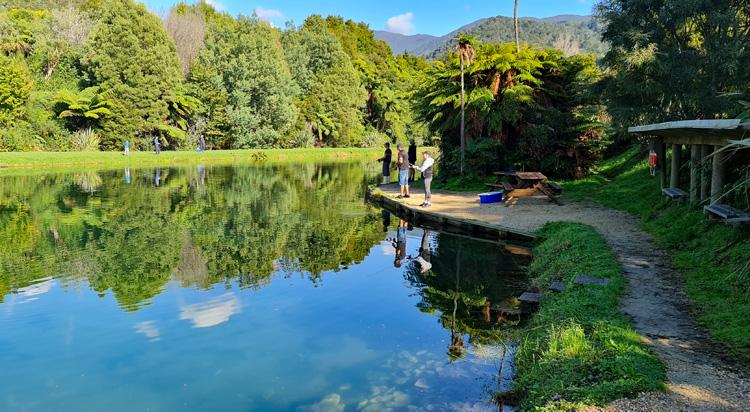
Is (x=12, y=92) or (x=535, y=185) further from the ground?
(x=12, y=92)

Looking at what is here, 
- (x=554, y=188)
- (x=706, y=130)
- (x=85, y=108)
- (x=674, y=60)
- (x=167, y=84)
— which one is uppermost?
(x=167, y=84)

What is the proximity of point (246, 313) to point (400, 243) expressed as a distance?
6079mm

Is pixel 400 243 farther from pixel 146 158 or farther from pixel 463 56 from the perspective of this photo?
pixel 146 158

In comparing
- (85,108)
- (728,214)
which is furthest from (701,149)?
(85,108)

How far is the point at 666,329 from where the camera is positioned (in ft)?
20.9

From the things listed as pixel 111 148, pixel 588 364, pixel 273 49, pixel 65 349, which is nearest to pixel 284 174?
pixel 111 148

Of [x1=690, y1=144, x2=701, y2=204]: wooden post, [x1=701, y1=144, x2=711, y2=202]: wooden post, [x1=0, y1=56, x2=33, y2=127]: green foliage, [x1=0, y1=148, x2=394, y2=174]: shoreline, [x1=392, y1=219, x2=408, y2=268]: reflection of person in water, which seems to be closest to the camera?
[x1=701, y1=144, x2=711, y2=202]: wooden post

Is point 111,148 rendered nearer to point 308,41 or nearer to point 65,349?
point 308,41

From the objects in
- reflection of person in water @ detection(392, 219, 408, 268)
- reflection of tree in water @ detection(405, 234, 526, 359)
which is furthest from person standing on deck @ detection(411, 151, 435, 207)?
reflection of tree in water @ detection(405, 234, 526, 359)

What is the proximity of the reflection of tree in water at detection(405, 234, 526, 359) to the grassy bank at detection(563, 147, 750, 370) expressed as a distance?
254cm

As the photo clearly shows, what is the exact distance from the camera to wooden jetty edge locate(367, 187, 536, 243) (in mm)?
13211

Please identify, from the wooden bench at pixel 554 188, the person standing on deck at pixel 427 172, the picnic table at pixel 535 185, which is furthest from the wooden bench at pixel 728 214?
the person standing on deck at pixel 427 172

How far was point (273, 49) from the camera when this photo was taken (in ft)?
180

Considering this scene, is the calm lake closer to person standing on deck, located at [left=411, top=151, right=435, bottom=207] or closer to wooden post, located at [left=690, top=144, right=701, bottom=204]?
person standing on deck, located at [left=411, top=151, right=435, bottom=207]
